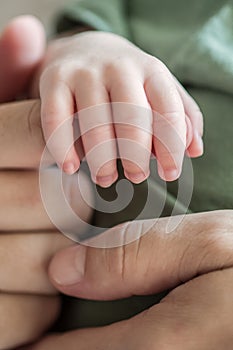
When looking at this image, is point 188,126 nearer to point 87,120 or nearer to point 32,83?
point 87,120

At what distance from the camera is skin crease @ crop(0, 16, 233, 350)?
1.24ft

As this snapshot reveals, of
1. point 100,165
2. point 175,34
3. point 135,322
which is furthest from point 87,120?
point 175,34

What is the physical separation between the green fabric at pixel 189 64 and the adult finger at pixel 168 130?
60 mm

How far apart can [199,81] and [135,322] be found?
0.22m

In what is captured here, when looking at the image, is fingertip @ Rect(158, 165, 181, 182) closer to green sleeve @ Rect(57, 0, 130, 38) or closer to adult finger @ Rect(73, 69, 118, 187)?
adult finger @ Rect(73, 69, 118, 187)

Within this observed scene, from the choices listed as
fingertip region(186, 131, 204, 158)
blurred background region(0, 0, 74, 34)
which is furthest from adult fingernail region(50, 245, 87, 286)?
blurred background region(0, 0, 74, 34)

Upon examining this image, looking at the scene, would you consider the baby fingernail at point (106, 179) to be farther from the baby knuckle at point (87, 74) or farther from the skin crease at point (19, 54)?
the skin crease at point (19, 54)

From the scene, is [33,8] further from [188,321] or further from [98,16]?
[188,321]

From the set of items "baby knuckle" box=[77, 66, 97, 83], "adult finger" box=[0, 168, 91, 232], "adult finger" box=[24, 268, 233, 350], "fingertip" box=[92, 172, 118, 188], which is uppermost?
"baby knuckle" box=[77, 66, 97, 83]

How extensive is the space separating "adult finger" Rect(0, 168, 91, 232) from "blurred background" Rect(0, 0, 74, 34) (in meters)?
0.52

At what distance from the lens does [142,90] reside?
42 cm

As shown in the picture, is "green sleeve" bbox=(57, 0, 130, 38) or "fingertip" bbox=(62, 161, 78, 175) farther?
"green sleeve" bbox=(57, 0, 130, 38)

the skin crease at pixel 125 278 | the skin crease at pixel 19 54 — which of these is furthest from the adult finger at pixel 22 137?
the skin crease at pixel 19 54

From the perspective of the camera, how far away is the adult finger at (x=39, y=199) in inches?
18.1
